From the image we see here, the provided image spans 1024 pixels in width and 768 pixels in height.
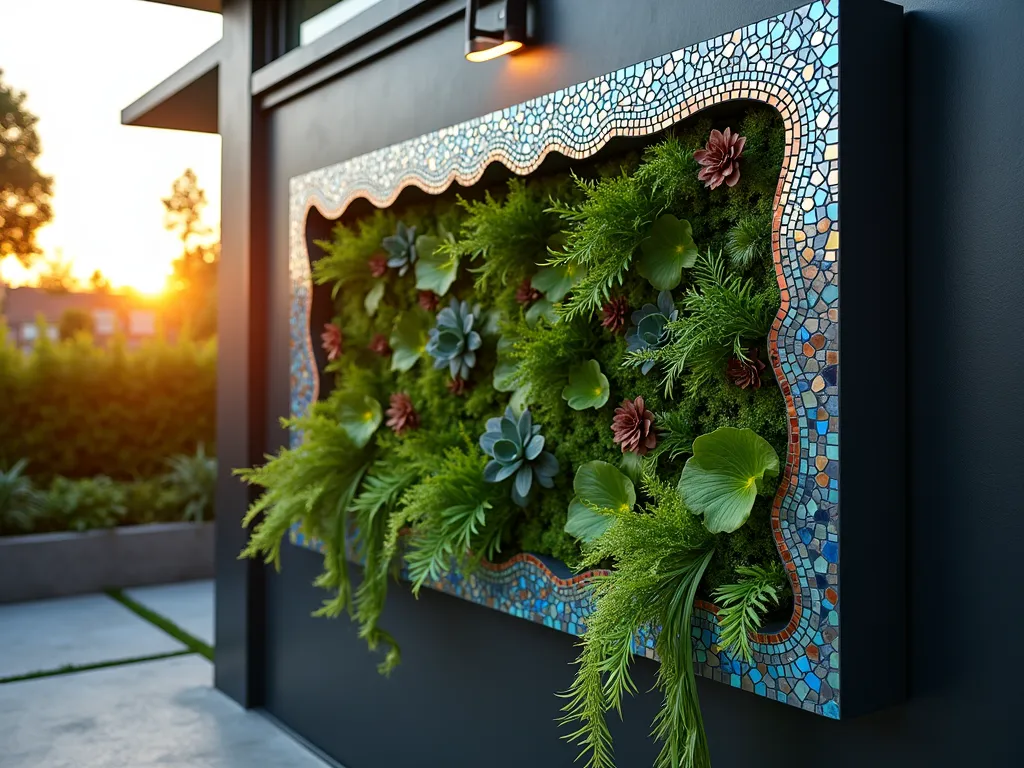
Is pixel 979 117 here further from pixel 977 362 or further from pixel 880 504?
pixel 880 504

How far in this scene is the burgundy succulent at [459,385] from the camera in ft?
8.93

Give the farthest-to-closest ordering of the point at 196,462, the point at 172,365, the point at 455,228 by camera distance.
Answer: the point at 172,365
the point at 196,462
the point at 455,228

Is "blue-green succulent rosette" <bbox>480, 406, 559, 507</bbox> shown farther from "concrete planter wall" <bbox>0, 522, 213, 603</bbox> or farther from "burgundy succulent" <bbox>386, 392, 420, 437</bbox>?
"concrete planter wall" <bbox>0, 522, 213, 603</bbox>

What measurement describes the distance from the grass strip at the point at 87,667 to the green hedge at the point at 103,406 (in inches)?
103

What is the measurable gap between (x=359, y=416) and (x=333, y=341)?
333mm

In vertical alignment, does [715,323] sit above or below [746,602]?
above

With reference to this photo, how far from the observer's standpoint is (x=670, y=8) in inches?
81.4

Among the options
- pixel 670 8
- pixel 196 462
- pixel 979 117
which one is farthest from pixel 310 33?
pixel 196 462

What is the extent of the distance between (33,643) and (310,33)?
3.24 meters

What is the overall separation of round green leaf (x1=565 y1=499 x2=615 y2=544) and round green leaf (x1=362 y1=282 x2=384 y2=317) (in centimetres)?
108

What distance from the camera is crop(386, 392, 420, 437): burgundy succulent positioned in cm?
286

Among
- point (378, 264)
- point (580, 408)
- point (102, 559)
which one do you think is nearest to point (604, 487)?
point (580, 408)

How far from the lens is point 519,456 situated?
2416 millimetres

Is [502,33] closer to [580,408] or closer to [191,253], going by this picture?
[580,408]
